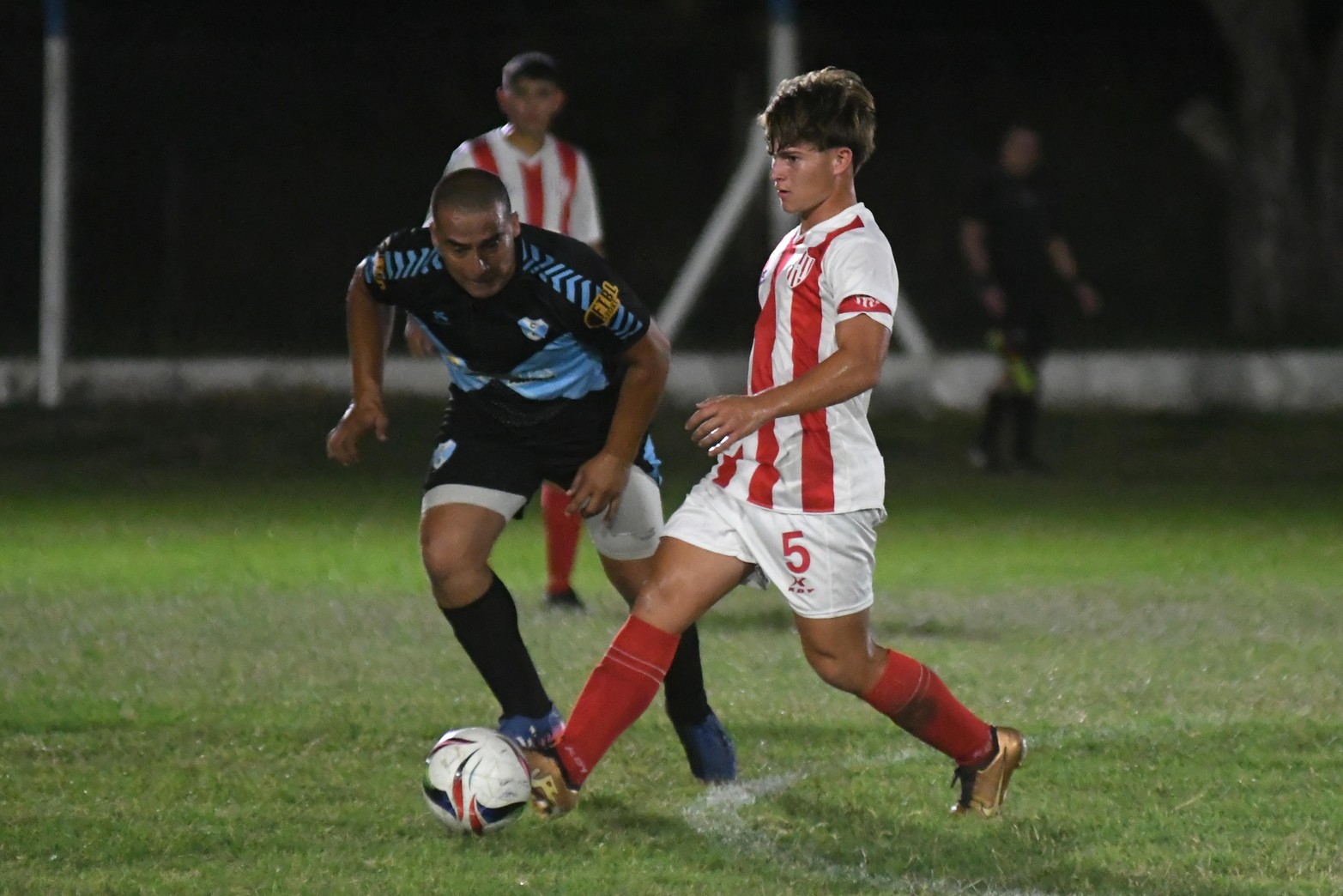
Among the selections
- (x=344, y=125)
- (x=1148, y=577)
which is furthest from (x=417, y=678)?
(x=344, y=125)

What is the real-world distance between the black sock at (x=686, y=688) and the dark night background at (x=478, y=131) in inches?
408

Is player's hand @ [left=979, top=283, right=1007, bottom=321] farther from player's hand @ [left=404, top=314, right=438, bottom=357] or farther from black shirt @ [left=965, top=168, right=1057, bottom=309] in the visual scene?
player's hand @ [left=404, top=314, right=438, bottom=357]

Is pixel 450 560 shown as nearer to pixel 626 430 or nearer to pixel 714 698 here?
pixel 626 430

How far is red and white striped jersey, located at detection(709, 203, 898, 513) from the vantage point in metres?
4.56

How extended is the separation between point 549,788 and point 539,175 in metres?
4.21

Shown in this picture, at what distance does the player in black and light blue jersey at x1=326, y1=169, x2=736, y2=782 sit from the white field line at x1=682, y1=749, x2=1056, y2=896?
0.41ft

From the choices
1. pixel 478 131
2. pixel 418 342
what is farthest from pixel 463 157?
pixel 478 131

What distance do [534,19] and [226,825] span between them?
550 inches

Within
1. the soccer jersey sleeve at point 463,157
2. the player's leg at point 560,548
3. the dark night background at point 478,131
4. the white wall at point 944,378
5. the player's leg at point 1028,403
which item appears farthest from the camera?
the dark night background at point 478,131

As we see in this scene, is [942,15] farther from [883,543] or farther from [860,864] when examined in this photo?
[860,864]

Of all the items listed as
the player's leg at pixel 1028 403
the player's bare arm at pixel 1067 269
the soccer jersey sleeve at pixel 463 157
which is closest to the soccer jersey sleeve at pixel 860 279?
the soccer jersey sleeve at pixel 463 157

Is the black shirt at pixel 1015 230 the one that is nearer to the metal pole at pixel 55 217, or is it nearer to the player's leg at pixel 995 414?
the player's leg at pixel 995 414

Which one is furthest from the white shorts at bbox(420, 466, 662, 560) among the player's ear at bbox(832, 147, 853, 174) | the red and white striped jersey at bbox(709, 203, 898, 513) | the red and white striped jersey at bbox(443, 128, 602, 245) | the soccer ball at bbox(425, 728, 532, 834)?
the red and white striped jersey at bbox(443, 128, 602, 245)

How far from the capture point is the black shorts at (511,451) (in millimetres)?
5238
